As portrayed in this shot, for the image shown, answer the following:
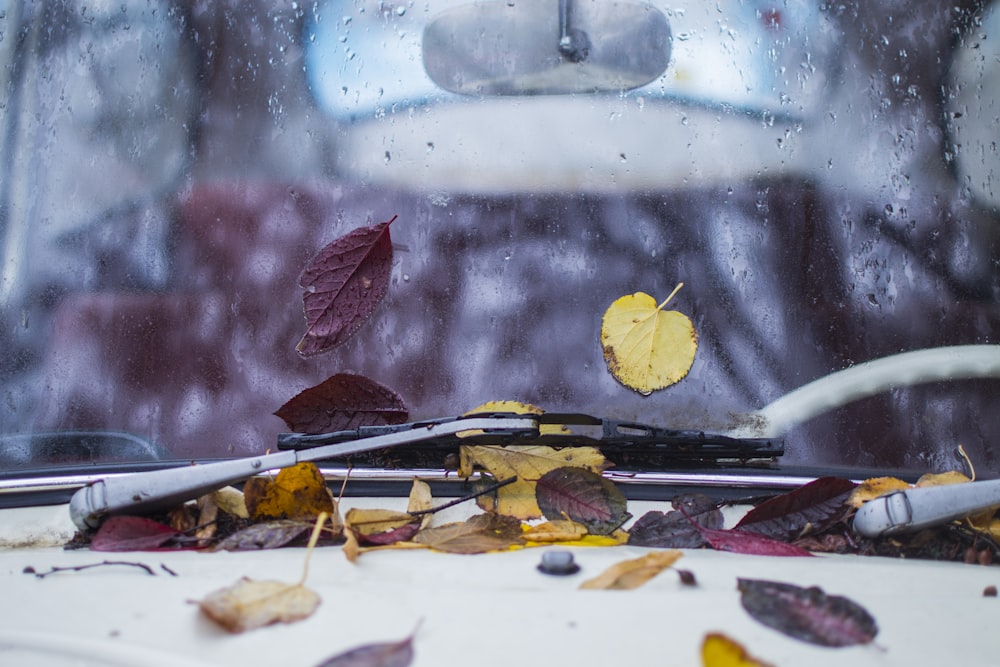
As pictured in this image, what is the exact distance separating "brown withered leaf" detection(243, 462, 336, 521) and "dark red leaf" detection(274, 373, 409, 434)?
13cm

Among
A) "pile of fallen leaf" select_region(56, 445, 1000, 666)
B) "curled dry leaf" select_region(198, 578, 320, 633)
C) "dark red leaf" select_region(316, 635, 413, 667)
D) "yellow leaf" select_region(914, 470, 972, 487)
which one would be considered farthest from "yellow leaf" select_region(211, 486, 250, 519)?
"yellow leaf" select_region(914, 470, 972, 487)

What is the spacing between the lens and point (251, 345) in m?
1.41

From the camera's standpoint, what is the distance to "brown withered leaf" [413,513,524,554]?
1.09 m

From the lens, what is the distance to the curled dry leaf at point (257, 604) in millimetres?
792

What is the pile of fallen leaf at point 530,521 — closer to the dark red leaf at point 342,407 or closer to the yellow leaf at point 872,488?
the yellow leaf at point 872,488

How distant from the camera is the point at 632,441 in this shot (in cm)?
125

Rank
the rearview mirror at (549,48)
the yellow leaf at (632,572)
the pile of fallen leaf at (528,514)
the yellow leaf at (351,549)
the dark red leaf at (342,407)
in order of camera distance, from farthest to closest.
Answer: the rearview mirror at (549,48), the dark red leaf at (342,407), the pile of fallen leaf at (528,514), the yellow leaf at (351,549), the yellow leaf at (632,572)

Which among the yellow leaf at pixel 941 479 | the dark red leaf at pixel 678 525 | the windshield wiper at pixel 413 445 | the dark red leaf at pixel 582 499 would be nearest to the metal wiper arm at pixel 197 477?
the windshield wiper at pixel 413 445

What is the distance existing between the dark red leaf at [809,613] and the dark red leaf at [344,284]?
807 mm

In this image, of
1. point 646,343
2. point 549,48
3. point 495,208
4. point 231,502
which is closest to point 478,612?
point 231,502

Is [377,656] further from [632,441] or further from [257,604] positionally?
[632,441]

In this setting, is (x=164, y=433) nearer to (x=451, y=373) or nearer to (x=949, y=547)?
(x=451, y=373)

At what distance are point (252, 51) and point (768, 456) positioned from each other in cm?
121

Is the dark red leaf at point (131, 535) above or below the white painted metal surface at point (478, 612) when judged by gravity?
above
